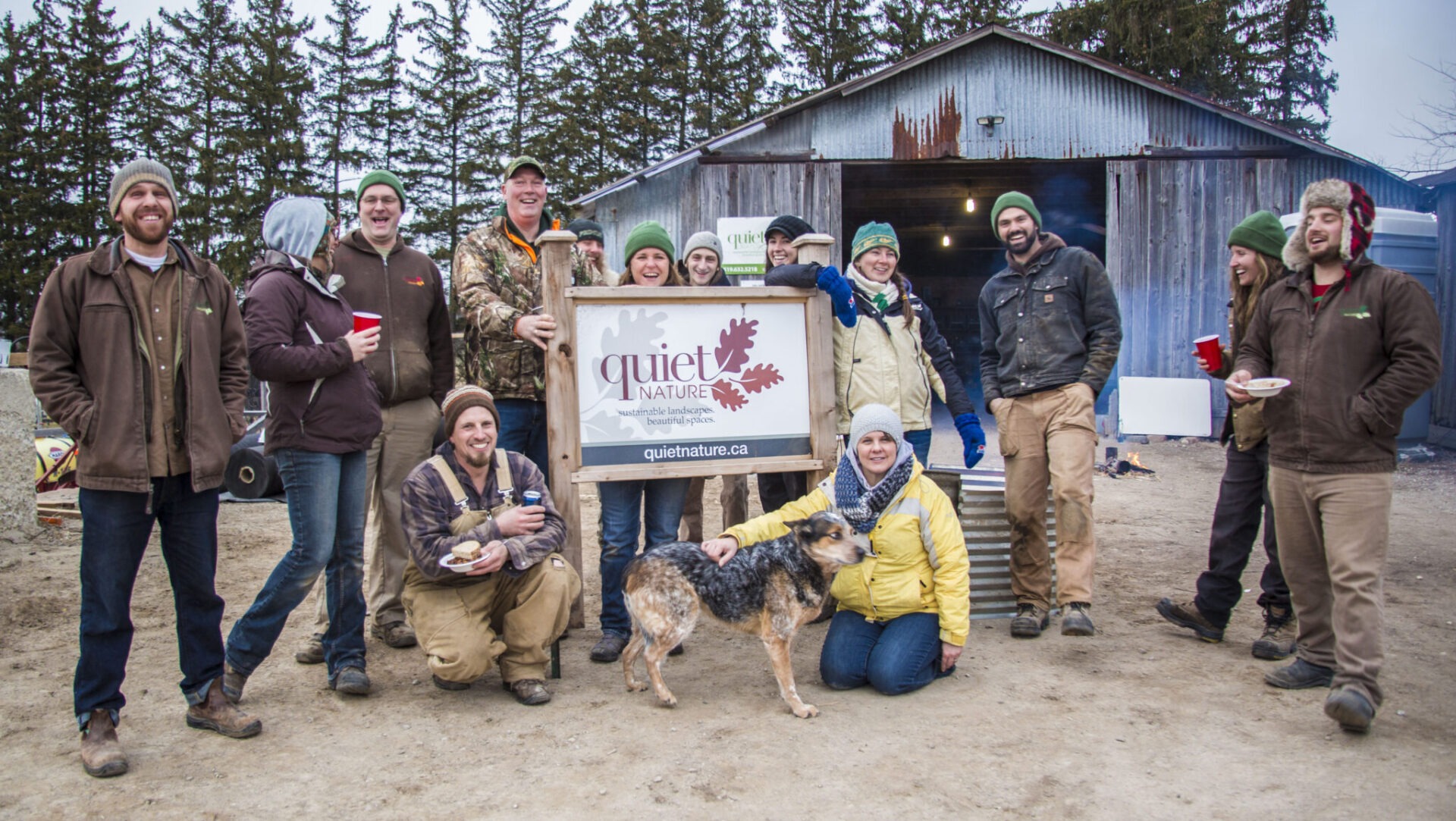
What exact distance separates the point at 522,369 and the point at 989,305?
8.64 feet

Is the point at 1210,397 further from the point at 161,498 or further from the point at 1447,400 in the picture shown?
the point at 161,498

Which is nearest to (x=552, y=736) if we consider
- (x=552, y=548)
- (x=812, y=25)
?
(x=552, y=548)

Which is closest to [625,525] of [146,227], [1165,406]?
[146,227]

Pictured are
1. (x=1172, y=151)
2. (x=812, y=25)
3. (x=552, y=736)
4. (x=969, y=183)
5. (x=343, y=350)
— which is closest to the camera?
(x=552, y=736)

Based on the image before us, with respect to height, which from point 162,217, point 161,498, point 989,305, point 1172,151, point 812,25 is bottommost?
point 161,498

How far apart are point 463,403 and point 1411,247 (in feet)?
43.8

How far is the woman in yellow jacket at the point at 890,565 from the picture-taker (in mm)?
4004

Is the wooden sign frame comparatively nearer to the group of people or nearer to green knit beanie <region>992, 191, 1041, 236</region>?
the group of people

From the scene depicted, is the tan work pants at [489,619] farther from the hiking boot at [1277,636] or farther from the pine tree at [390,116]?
the pine tree at [390,116]

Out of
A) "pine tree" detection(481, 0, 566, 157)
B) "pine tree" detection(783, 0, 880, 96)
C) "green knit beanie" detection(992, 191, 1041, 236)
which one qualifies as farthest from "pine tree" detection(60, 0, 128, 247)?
"green knit beanie" detection(992, 191, 1041, 236)

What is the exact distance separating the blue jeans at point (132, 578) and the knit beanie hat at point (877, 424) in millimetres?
2611

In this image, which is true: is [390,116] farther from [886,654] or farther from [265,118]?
[886,654]

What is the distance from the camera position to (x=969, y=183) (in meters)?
16.3

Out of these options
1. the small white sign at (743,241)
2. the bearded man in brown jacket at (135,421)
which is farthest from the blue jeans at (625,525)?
the small white sign at (743,241)
